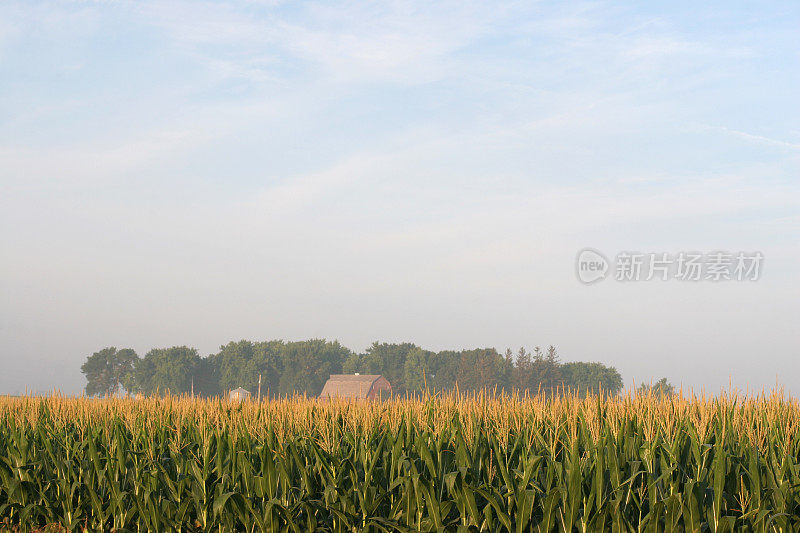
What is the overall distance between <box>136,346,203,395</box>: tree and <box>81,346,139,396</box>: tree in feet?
15.2

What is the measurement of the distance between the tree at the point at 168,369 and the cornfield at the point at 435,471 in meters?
94.1

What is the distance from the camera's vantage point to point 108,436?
12641mm

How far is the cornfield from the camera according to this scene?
830 cm

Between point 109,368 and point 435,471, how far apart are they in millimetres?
119934

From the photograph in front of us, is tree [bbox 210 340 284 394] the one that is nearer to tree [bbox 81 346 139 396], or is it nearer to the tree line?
the tree line

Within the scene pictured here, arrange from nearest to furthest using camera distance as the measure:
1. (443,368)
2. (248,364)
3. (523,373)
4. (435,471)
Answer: (435,471) → (523,373) → (443,368) → (248,364)

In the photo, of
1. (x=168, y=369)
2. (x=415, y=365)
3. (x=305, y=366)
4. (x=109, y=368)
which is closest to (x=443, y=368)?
(x=415, y=365)

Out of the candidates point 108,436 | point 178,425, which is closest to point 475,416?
point 178,425

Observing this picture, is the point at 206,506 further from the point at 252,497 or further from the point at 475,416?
the point at 475,416

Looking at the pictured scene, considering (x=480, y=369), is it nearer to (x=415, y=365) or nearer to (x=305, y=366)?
(x=415, y=365)

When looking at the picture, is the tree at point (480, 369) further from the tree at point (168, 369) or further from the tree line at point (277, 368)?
the tree at point (168, 369)

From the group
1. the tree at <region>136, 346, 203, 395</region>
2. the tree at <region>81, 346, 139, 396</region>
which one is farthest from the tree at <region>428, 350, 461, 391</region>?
the tree at <region>81, 346, 139, 396</region>

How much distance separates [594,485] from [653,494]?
680 mm

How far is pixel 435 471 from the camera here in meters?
9.12
